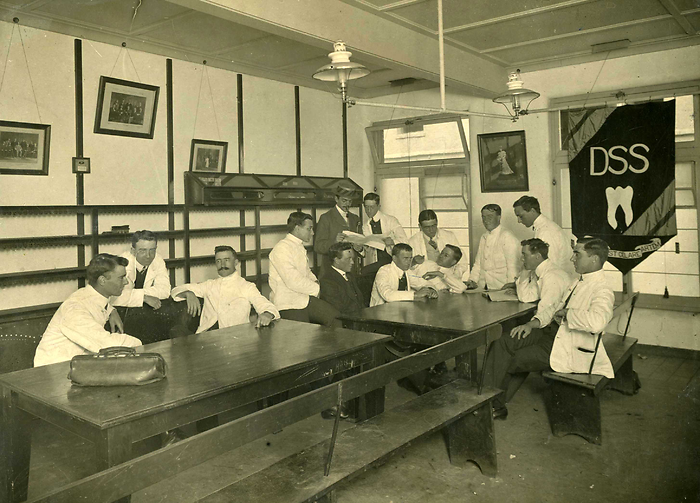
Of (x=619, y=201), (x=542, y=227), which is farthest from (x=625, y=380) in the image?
(x=619, y=201)

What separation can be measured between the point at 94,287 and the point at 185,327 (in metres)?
1.33

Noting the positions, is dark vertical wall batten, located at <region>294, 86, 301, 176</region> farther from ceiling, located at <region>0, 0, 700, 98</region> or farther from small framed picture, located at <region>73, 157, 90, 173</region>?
small framed picture, located at <region>73, 157, 90, 173</region>

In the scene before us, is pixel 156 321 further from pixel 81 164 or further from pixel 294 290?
pixel 81 164

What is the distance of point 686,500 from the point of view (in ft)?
9.53

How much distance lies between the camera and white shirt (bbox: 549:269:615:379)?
3.73 metres

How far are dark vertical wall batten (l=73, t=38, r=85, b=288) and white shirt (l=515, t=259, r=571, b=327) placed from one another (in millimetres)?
3831

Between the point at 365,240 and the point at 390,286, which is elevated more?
the point at 365,240

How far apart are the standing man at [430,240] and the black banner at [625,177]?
142cm

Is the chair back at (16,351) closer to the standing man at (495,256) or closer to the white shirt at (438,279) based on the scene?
the white shirt at (438,279)

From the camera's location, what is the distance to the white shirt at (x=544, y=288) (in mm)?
4277

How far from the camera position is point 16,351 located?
179 inches

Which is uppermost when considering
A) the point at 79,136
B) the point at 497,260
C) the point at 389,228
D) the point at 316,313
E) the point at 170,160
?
the point at 79,136

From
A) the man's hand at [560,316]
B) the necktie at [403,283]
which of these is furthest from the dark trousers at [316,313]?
the man's hand at [560,316]

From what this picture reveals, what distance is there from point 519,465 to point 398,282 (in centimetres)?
198
